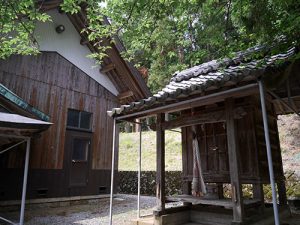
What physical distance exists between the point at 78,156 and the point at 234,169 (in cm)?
692

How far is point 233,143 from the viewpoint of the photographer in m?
5.18

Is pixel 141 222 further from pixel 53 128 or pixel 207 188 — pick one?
pixel 53 128

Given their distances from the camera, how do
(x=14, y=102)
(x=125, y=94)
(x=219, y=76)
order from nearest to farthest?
(x=219, y=76), (x=14, y=102), (x=125, y=94)

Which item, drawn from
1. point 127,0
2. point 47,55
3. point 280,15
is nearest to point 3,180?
point 47,55

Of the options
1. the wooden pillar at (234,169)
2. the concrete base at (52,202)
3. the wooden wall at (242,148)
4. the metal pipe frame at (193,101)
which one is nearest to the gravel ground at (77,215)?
the concrete base at (52,202)

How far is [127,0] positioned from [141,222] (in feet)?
16.3

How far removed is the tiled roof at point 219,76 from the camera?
440cm

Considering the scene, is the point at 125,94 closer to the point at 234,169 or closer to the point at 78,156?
the point at 78,156

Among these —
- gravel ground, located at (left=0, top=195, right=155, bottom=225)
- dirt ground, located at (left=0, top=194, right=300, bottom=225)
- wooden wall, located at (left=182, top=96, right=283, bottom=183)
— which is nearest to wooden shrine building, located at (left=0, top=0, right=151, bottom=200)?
dirt ground, located at (left=0, top=194, right=300, bottom=225)

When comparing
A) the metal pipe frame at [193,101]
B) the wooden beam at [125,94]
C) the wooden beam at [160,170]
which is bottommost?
the wooden beam at [160,170]

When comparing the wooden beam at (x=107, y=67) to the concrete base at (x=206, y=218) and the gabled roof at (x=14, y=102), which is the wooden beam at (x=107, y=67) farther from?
the concrete base at (x=206, y=218)

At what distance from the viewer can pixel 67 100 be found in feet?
33.5

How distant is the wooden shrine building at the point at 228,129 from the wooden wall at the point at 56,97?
3878mm

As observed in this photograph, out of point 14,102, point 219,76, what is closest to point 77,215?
point 14,102
